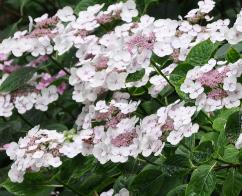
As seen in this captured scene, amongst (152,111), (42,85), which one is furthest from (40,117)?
(152,111)

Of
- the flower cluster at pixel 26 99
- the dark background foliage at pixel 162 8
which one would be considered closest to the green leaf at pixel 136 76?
the flower cluster at pixel 26 99

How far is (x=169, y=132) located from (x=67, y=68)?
2.90 ft

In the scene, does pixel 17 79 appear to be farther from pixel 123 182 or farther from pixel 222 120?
pixel 222 120

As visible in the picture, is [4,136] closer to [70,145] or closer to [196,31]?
[70,145]

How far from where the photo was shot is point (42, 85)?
2238 mm

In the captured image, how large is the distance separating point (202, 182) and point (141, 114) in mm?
399

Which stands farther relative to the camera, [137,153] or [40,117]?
[40,117]

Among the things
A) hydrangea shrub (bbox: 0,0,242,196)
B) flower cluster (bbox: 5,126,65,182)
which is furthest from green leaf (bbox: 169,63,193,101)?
flower cluster (bbox: 5,126,65,182)

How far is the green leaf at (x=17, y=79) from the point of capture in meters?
2.09

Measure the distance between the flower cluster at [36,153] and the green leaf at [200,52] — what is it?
40cm

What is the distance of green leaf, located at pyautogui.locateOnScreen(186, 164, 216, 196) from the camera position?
147 centimetres

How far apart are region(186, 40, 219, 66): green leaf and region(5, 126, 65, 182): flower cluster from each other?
0.40 metres

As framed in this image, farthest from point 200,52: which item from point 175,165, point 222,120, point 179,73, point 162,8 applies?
point 162,8

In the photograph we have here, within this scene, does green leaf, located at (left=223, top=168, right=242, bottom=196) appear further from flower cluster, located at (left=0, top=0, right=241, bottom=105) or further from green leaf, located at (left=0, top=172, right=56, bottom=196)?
green leaf, located at (left=0, top=172, right=56, bottom=196)
